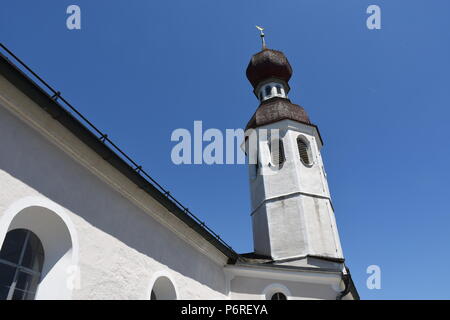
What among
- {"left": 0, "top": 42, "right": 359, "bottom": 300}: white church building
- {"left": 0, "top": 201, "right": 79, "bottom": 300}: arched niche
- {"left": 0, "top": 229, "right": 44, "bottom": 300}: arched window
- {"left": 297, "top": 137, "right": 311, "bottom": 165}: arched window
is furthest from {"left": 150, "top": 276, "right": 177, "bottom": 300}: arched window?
{"left": 297, "top": 137, "right": 311, "bottom": 165}: arched window

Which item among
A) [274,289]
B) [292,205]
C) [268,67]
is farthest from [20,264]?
[268,67]

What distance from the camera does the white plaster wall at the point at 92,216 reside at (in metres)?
5.30

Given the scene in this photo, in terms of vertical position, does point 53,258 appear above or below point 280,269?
below

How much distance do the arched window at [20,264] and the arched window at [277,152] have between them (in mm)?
11532

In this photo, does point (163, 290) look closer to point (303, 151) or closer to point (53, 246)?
point (53, 246)

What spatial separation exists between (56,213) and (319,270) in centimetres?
791

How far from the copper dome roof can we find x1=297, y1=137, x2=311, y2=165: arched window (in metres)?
5.50

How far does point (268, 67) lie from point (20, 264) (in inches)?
684

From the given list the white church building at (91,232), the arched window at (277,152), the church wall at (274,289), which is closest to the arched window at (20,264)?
the white church building at (91,232)

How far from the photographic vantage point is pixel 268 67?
67.3ft
